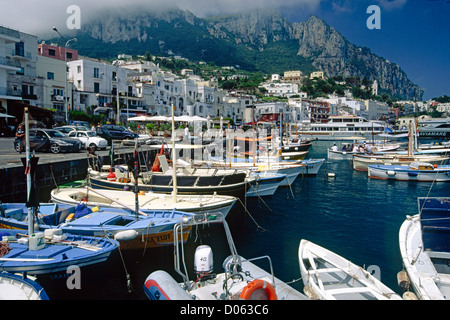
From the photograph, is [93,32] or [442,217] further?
[93,32]

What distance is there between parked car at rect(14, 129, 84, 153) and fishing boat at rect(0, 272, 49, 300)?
1948cm

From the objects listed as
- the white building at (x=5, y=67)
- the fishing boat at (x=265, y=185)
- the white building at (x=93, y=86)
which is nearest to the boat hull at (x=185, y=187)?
the fishing boat at (x=265, y=185)

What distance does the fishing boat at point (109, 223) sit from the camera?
36.4ft

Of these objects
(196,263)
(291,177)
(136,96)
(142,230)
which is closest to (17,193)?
(142,230)

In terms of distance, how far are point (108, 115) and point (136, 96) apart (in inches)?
385

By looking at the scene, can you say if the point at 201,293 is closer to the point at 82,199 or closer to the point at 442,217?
the point at 442,217

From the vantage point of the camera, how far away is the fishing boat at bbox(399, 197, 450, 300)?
7.84m

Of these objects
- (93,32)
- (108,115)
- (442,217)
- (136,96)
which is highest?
(93,32)

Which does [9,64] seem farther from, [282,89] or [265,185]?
[282,89]

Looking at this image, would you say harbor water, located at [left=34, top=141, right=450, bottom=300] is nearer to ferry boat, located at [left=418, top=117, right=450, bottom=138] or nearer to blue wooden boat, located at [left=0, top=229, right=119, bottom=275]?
blue wooden boat, located at [left=0, top=229, right=119, bottom=275]

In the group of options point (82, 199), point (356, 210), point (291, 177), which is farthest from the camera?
point (291, 177)

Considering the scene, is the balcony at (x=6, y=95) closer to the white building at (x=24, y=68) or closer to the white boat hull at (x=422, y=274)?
the white building at (x=24, y=68)

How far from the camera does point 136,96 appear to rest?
210 ft

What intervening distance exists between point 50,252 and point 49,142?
19.1 meters
